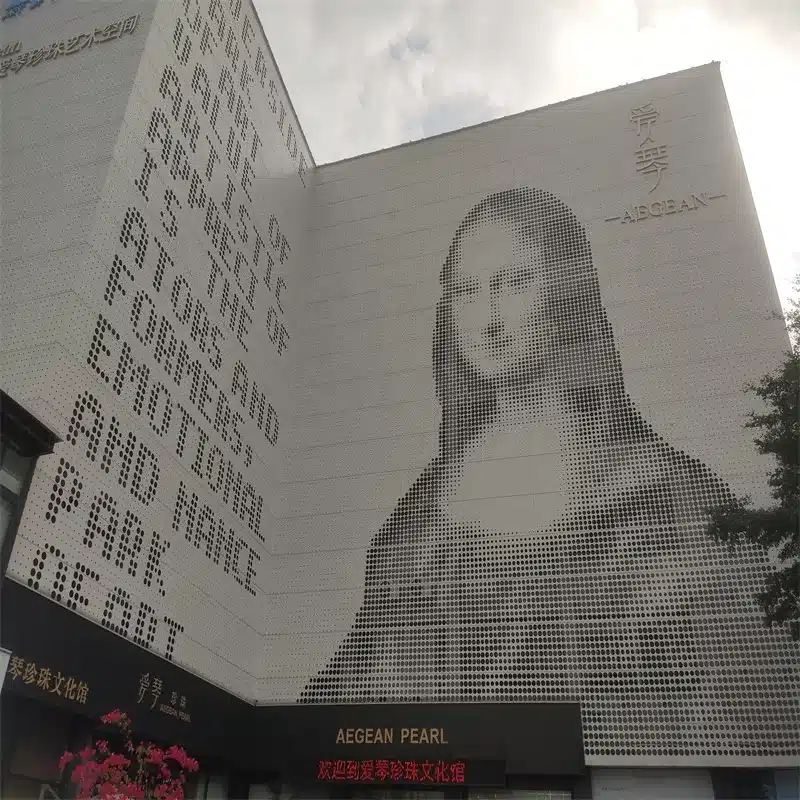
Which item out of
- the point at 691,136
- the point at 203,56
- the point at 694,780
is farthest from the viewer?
the point at 691,136


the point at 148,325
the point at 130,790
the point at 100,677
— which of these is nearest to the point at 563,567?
the point at 100,677

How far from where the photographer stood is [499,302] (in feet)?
53.8

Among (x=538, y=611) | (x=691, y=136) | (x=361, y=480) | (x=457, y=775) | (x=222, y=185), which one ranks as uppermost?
(x=691, y=136)

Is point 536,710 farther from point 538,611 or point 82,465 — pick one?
point 82,465

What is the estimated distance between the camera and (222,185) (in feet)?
47.1

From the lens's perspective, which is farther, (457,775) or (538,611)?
(538,611)

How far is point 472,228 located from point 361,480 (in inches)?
251

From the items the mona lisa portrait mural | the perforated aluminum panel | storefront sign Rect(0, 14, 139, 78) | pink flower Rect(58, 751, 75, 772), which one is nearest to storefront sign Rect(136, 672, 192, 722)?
the perforated aluminum panel

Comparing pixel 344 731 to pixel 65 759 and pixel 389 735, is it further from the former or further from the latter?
pixel 65 759

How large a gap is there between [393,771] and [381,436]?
6.19 m

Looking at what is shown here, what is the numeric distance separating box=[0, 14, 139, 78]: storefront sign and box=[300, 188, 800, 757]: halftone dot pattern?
804 centimetres

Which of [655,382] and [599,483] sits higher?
[655,382]

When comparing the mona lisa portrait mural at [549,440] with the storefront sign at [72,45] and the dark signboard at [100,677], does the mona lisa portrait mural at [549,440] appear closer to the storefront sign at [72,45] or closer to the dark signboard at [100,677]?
the dark signboard at [100,677]

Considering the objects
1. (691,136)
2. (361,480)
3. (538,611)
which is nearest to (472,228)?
(691,136)
